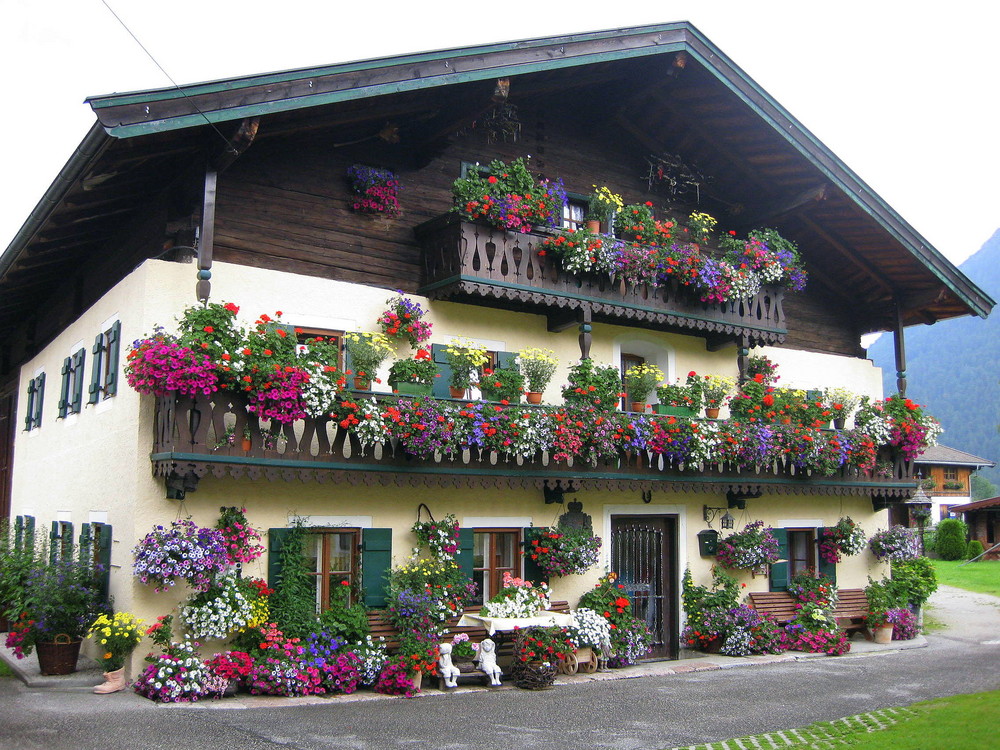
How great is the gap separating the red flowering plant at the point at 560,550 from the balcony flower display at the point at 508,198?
4292mm

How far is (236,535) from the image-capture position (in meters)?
11.3

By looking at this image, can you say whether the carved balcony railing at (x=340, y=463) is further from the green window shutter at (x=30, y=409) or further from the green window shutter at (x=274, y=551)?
the green window shutter at (x=30, y=409)

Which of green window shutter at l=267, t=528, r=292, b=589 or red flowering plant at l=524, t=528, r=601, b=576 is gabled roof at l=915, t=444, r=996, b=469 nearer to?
red flowering plant at l=524, t=528, r=601, b=576

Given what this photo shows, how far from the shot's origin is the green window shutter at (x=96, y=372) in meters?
13.2

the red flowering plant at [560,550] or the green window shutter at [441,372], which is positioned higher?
the green window shutter at [441,372]

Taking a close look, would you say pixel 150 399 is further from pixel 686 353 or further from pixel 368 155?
pixel 686 353

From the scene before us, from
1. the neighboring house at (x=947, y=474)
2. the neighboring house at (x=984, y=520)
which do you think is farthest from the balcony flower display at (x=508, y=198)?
the neighboring house at (x=947, y=474)

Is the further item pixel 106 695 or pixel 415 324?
pixel 415 324

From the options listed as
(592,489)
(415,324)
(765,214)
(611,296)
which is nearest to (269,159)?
(415,324)

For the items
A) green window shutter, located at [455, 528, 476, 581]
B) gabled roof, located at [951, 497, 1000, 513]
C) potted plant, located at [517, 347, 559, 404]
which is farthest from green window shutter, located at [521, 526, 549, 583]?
gabled roof, located at [951, 497, 1000, 513]

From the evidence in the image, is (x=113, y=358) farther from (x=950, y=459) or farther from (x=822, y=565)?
(x=950, y=459)

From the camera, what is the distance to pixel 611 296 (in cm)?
1467

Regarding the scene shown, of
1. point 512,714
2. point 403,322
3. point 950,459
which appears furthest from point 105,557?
point 950,459

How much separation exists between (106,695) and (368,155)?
25.2 ft
